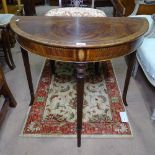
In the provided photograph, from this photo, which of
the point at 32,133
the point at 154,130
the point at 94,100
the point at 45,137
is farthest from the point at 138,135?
the point at 32,133

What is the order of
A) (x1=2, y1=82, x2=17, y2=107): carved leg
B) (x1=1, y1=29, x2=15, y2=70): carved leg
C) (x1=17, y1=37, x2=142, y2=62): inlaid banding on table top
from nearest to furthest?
(x1=17, y1=37, x2=142, y2=62): inlaid banding on table top
(x1=2, y1=82, x2=17, y2=107): carved leg
(x1=1, y1=29, x2=15, y2=70): carved leg

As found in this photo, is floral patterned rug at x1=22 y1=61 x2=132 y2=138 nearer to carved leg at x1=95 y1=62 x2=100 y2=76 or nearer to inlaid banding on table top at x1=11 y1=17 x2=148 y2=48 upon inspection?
carved leg at x1=95 y1=62 x2=100 y2=76

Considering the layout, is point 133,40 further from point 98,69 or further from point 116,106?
point 98,69

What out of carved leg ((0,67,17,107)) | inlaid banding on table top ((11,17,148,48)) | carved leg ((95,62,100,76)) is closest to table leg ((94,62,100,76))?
carved leg ((95,62,100,76))

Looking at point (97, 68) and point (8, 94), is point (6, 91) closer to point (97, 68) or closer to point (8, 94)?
point (8, 94)

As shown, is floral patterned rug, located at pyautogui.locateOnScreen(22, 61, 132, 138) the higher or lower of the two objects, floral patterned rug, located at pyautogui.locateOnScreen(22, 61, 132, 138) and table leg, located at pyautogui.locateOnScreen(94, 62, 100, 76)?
the lower

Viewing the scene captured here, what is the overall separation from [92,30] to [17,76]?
1.21 metres

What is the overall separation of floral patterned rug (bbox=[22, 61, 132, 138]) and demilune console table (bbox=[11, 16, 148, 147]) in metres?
0.25

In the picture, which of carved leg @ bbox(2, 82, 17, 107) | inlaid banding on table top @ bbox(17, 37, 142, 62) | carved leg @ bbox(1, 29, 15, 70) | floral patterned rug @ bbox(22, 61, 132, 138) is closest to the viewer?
inlaid banding on table top @ bbox(17, 37, 142, 62)

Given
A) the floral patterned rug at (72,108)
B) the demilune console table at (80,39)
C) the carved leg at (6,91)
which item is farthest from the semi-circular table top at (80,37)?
the floral patterned rug at (72,108)

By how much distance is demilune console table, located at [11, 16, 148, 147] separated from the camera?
3.67 ft

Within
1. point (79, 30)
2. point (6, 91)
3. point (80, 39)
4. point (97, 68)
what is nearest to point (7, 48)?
point (6, 91)

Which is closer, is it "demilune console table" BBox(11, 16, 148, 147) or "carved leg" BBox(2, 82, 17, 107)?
"demilune console table" BBox(11, 16, 148, 147)

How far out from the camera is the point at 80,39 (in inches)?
46.1
